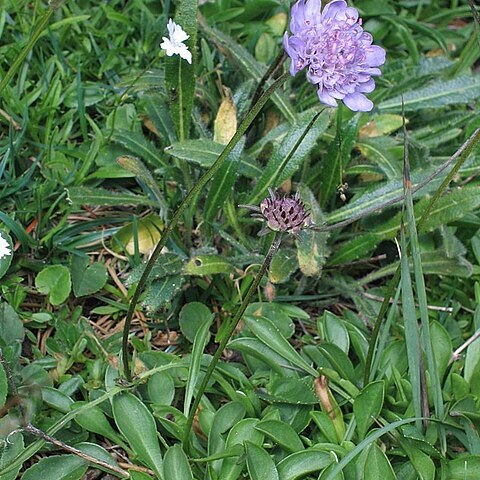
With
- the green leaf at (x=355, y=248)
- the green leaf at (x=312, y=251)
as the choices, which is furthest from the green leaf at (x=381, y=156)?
the green leaf at (x=312, y=251)

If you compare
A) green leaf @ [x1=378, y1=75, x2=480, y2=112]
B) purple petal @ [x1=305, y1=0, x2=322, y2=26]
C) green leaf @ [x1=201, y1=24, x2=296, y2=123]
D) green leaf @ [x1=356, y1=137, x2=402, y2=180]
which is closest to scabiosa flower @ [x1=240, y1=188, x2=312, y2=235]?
purple petal @ [x1=305, y1=0, x2=322, y2=26]

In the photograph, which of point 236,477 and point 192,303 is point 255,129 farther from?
point 236,477

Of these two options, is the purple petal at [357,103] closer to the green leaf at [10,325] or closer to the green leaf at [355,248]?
the green leaf at [355,248]

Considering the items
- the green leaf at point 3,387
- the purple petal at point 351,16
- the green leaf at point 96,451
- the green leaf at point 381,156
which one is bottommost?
the green leaf at point 96,451

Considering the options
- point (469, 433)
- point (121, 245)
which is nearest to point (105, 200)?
point (121, 245)

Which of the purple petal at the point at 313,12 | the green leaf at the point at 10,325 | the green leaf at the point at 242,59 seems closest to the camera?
the purple petal at the point at 313,12

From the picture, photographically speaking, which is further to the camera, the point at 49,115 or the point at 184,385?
the point at 49,115
